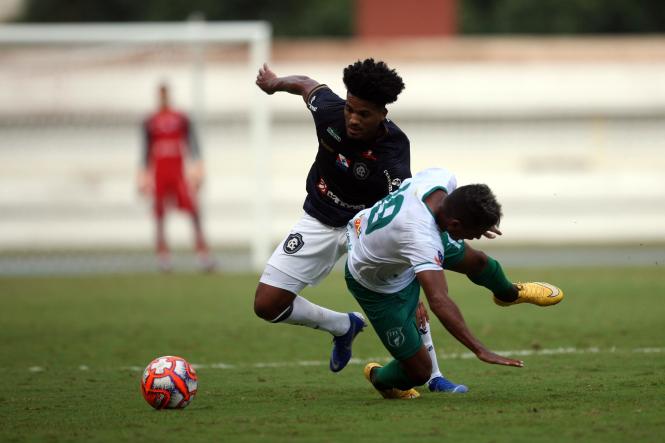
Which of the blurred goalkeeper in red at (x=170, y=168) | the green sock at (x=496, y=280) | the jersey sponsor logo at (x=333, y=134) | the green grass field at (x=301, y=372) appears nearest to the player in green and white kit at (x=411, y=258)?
the green sock at (x=496, y=280)

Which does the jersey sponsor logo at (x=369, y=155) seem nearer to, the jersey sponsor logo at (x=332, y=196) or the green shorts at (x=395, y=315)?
the jersey sponsor logo at (x=332, y=196)

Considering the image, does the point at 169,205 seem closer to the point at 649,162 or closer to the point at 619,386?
the point at 649,162

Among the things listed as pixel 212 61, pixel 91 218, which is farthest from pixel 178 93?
pixel 91 218

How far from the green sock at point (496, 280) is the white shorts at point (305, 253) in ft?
3.81

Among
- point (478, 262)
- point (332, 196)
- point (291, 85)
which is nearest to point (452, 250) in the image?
point (478, 262)

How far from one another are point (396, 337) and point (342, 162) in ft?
4.46

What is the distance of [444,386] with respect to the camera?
816cm

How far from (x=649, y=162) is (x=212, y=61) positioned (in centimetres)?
858

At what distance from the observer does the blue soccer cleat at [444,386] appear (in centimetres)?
805

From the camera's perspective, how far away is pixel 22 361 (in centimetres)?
1004

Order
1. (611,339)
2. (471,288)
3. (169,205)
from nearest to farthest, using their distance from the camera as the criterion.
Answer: (611,339) → (471,288) → (169,205)

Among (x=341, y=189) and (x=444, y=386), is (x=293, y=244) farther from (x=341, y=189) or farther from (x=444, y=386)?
(x=444, y=386)

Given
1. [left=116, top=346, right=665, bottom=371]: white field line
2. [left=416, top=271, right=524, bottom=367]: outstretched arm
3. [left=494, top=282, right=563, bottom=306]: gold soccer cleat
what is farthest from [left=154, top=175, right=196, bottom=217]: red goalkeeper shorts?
[left=416, top=271, right=524, bottom=367]: outstretched arm

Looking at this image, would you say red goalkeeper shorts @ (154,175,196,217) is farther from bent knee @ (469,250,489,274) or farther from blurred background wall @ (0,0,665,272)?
bent knee @ (469,250,489,274)
